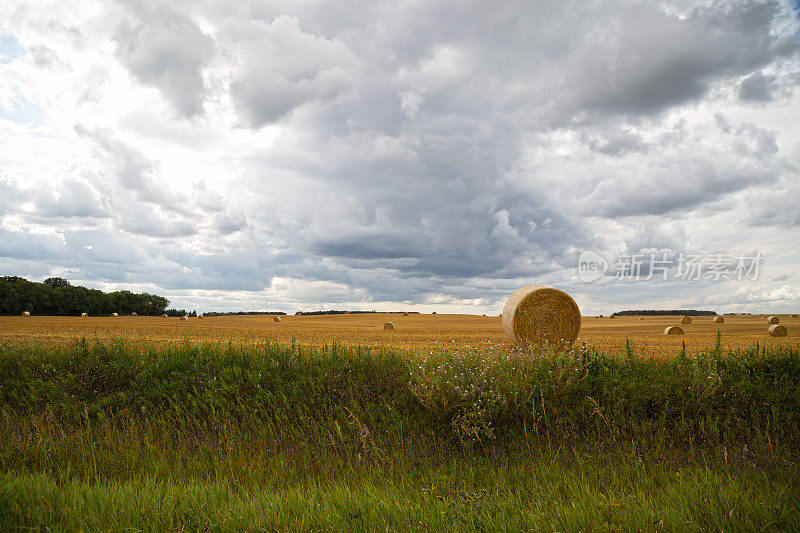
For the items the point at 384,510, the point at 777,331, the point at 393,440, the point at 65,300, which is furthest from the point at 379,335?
the point at 65,300

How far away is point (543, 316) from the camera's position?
20.0m

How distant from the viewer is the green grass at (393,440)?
12.6 ft

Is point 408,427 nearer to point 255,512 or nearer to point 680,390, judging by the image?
point 255,512

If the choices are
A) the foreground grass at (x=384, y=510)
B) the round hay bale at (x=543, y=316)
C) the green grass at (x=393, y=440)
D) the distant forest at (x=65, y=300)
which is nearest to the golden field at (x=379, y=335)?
the round hay bale at (x=543, y=316)

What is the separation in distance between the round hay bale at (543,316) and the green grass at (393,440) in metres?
9.65

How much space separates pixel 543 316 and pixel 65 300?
73236 millimetres

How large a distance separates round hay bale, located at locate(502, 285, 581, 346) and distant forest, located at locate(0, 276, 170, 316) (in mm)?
62609

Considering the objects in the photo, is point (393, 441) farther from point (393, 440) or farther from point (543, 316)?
point (543, 316)

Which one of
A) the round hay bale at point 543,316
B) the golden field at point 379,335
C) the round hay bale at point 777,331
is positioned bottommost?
the golden field at point 379,335

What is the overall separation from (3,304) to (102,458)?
71.7 meters

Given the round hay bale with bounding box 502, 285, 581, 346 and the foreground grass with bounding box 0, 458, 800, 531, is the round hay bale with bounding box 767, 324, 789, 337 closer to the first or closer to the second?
the round hay bale with bounding box 502, 285, 581, 346

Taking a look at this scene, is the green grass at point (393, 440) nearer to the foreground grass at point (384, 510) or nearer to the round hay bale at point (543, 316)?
the foreground grass at point (384, 510)

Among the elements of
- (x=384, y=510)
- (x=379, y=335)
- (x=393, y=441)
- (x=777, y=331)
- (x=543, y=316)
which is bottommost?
(x=393, y=441)

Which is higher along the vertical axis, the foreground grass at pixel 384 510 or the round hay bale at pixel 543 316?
the round hay bale at pixel 543 316
